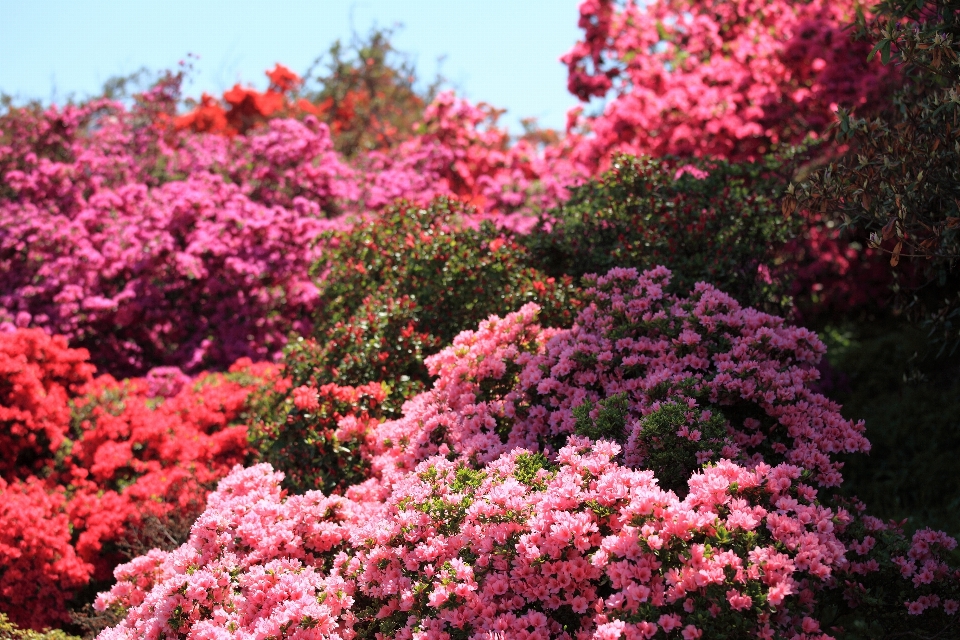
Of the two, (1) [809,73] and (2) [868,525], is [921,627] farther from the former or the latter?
(1) [809,73]

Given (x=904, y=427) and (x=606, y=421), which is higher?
(x=904, y=427)

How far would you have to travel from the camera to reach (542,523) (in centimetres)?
340

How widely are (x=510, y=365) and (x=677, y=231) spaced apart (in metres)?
1.92

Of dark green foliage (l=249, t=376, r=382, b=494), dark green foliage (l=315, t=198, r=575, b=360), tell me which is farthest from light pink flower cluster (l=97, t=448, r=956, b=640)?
dark green foliage (l=315, t=198, r=575, b=360)

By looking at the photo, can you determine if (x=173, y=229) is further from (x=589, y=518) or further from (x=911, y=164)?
(x=911, y=164)

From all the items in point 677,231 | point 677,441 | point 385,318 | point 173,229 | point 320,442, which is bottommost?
point 677,441

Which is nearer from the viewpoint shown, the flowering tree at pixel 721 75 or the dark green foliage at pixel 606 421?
the dark green foliage at pixel 606 421

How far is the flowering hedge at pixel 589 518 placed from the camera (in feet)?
10.3

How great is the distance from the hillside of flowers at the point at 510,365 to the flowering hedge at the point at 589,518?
0.02m

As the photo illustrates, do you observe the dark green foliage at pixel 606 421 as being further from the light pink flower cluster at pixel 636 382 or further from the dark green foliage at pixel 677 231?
the dark green foliage at pixel 677 231

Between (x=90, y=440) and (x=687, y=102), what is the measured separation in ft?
25.3

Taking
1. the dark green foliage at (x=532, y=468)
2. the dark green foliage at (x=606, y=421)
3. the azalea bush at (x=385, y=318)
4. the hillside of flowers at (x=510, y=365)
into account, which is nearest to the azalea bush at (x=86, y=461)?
the hillside of flowers at (x=510, y=365)

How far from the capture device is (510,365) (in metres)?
4.92

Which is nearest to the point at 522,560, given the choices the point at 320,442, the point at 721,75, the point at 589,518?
the point at 589,518
